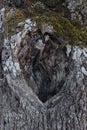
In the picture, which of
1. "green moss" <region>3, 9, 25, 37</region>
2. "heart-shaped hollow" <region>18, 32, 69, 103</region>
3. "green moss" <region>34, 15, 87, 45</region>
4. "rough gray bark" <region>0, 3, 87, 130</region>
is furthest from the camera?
"green moss" <region>3, 9, 25, 37</region>

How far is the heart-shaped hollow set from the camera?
649cm

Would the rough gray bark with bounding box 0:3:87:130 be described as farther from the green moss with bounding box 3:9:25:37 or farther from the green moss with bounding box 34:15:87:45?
the green moss with bounding box 3:9:25:37

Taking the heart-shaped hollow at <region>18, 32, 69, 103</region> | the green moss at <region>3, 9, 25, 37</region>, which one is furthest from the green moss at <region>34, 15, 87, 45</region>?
the green moss at <region>3, 9, 25, 37</region>

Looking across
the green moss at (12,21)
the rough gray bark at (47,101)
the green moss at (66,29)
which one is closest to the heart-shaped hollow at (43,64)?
the rough gray bark at (47,101)

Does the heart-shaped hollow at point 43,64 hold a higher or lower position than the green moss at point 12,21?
lower

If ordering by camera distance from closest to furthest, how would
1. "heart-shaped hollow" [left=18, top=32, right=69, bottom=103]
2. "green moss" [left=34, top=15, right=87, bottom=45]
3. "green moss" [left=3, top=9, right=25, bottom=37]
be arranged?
1. "heart-shaped hollow" [left=18, top=32, right=69, bottom=103]
2. "green moss" [left=34, top=15, right=87, bottom=45]
3. "green moss" [left=3, top=9, right=25, bottom=37]

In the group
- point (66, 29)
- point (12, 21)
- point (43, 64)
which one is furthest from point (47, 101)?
point (12, 21)

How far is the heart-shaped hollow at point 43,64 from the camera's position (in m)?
6.49

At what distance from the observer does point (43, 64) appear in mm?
6758

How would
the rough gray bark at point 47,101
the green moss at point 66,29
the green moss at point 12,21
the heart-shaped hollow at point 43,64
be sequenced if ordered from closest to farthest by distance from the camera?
1. the rough gray bark at point 47,101
2. the heart-shaped hollow at point 43,64
3. the green moss at point 66,29
4. the green moss at point 12,21

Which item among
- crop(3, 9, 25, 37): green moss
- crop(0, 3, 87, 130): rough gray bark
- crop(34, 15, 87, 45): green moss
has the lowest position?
crop(0, 3, 87, 130): rough gray bark

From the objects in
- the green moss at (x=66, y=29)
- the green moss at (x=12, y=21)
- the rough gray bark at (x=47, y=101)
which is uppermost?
the green moss at (x=12, y=21)

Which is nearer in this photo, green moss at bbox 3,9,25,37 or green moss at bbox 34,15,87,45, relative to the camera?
green moss at bbox 34,15,87,45

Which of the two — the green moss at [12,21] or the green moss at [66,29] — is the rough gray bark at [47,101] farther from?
the green moss at [12,21]
